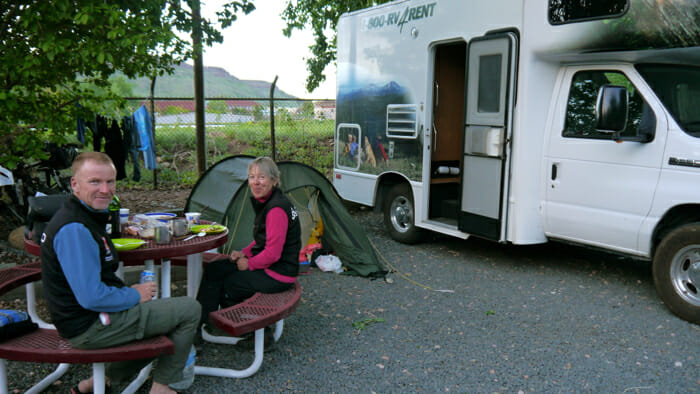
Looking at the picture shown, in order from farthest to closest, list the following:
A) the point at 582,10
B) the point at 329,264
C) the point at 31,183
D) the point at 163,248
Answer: the point at 31,183
the point at 329,264
the point at 582,10
the point at 163,248

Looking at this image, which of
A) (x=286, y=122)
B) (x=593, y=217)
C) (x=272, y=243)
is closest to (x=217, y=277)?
(x=272, y=243)

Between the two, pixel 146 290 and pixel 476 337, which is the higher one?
pixel 146 290

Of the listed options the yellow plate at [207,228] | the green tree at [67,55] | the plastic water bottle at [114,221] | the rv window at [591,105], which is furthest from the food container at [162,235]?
the rv window at [591,105]

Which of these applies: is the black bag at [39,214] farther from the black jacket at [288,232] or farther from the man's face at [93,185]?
the black jacket at [288,232]

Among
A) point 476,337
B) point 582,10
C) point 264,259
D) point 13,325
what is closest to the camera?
point 13,325

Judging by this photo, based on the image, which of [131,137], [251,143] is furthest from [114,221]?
[251,143]

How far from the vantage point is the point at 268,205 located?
13.3ft

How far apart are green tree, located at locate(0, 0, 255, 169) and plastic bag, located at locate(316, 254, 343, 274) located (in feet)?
8.93

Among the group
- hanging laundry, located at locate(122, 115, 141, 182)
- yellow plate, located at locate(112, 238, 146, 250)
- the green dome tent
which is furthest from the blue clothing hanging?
yellow plate, located at locate(112, 238, 146, 250)

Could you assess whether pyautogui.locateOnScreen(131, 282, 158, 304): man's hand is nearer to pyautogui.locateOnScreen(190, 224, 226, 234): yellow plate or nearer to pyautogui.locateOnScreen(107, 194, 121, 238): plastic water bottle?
pyautogui.locateOnScreen(107, 194, 121, 238): plastic water bottle

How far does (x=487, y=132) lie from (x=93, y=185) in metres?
4.18

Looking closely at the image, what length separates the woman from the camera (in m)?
4.03

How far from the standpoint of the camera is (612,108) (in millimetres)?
4844

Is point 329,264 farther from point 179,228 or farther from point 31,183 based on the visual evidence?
point 31,183
